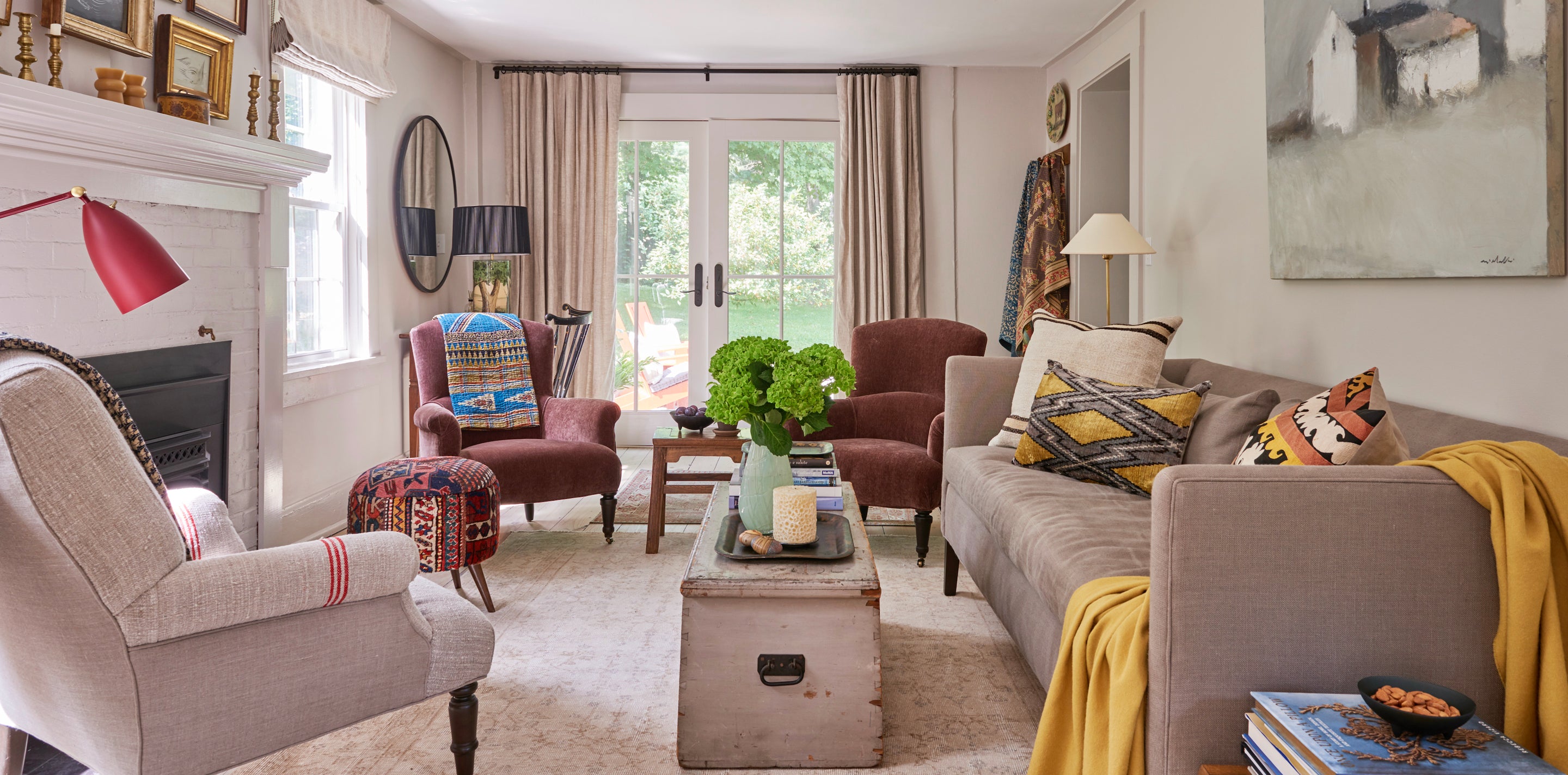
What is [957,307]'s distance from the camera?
245 inches

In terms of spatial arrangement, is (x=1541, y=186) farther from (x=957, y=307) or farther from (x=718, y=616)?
(x=957, y=307)

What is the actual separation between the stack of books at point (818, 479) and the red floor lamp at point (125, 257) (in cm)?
128

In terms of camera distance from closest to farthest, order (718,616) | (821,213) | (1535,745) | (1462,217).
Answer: (1535,745), (718,616), (1462,217), (821,213)

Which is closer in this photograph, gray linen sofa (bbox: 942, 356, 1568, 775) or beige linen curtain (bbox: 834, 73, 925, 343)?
gray linen sofa (bbox: 942, 356, 1568, 775)

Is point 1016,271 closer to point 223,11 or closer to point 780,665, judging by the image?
point 223,11

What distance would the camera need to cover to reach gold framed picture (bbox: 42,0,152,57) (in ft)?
8.34

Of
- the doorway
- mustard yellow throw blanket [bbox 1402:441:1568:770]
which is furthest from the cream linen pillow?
the doorway

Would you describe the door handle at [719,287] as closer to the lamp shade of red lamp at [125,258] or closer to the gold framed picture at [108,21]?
the gold framed picture at [108,21]

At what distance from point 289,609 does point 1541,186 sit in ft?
8.23

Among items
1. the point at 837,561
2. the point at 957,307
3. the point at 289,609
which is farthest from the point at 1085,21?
the point at 289,609

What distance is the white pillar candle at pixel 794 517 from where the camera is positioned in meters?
2.11

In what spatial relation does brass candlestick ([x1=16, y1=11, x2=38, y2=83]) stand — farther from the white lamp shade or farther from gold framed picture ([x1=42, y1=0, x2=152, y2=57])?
the white lamp shade

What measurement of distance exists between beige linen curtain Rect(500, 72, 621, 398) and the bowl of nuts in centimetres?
513

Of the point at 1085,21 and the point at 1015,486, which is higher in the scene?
the point at 1085,21
